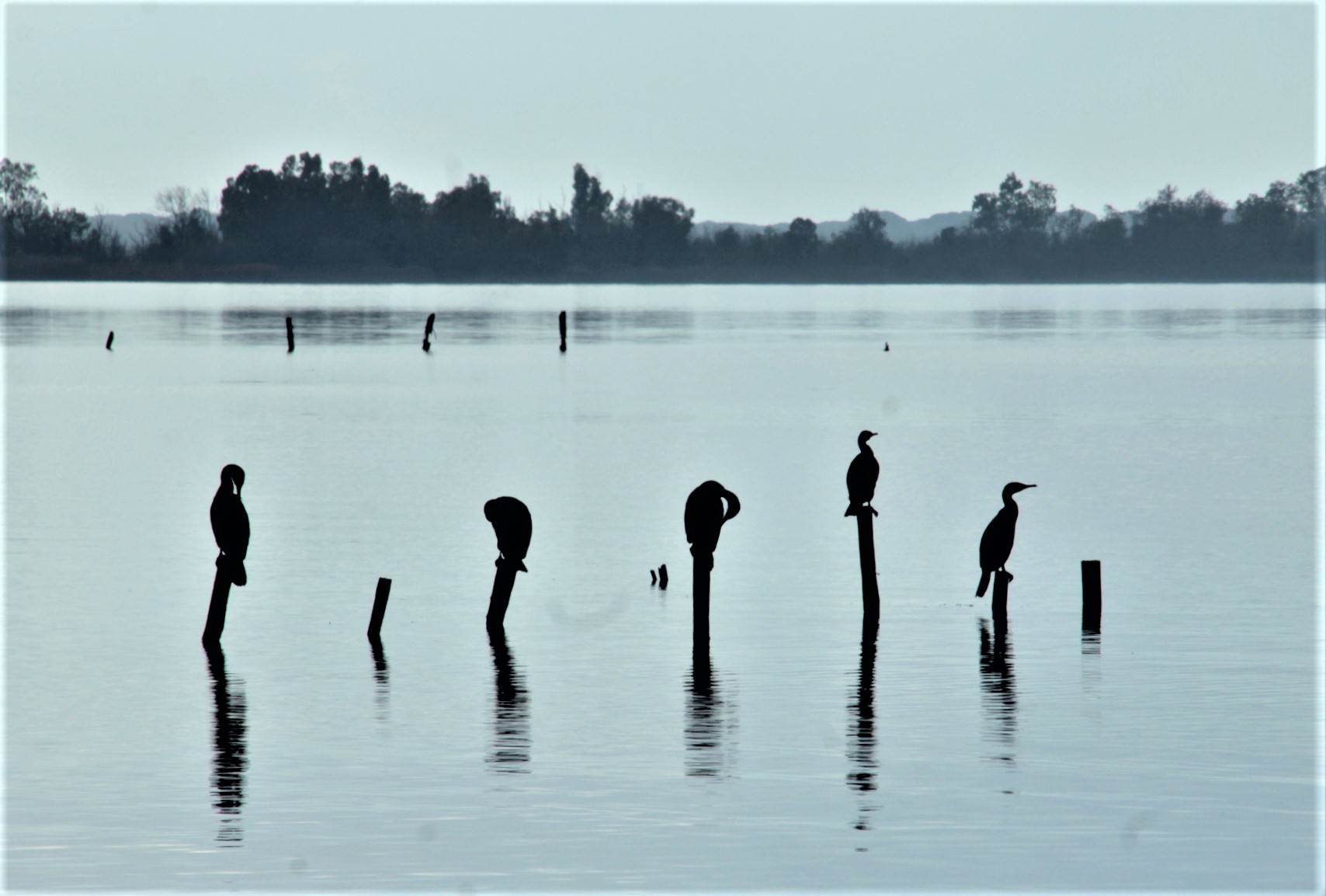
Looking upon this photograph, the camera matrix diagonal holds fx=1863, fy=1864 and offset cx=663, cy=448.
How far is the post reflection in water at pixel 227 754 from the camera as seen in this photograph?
509 inches

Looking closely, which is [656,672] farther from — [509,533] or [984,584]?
[984,584]

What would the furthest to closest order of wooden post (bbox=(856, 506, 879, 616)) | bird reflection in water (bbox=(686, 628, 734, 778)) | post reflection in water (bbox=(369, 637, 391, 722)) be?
wooden post (bbox=(856, 506, 879, 616)), post reflection in water (bbox=(369, 637, 391, 722)), bird reflection in water (bbox=(686, 628, 734, 778))

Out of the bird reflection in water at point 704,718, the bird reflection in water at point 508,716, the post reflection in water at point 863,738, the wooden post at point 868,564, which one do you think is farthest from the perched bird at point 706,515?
the wooden post at point 868,564

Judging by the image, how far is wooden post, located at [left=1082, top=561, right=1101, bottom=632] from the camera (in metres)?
19.8

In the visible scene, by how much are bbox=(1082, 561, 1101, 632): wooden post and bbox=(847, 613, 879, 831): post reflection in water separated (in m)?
2.41

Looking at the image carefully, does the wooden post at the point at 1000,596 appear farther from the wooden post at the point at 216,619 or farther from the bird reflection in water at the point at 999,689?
the wooden post at the point at 216,619

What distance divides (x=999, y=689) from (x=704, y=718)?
2912 millimetres

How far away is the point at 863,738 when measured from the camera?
49.7 feet

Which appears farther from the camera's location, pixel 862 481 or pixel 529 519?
pixel 862 481

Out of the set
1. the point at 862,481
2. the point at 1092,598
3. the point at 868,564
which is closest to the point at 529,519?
the point at 862,481

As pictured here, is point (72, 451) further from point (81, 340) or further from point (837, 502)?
point (81, 340)

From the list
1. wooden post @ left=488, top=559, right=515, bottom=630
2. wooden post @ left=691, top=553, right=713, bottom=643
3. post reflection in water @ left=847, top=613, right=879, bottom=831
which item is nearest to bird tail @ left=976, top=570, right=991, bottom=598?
post reflection in water @ left=847, top=613, right=879, bottom=831

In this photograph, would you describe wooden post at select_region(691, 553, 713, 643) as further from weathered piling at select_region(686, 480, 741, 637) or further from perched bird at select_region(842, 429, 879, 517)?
perched bird at select_region(842, 429, 879, 517)

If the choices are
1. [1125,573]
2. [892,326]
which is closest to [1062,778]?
[1125,573]
